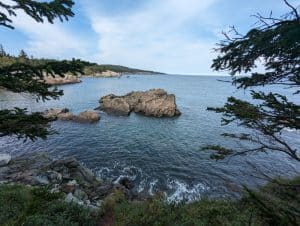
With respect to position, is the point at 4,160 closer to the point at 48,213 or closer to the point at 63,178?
the point at 63,178

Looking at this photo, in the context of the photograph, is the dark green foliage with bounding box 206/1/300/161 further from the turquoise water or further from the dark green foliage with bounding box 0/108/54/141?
the turquoise water

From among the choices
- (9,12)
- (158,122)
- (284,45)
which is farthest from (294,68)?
(158,122)

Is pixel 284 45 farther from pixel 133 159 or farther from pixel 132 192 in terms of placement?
pixel 133 159

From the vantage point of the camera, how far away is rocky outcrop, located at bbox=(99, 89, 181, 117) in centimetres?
4881

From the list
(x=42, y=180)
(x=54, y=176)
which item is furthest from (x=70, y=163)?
(x=42, y=180)

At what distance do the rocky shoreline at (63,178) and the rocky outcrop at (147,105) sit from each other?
2647 centimetres

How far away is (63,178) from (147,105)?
102ft

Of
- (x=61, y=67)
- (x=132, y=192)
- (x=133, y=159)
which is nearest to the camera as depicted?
(x=61, y=67)

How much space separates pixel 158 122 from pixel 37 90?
38.2m

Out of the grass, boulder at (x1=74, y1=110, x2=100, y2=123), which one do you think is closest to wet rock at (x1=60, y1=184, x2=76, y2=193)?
the grass

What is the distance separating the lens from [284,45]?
5117mm

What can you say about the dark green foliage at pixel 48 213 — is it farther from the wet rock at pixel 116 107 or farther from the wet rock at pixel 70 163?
the wet rock at pixel 116 107

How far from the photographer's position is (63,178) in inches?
817

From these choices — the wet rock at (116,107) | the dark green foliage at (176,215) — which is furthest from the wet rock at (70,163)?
the wet rock at (116,107)
